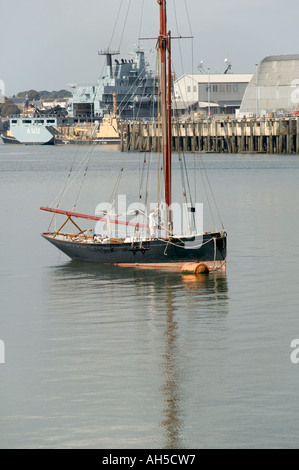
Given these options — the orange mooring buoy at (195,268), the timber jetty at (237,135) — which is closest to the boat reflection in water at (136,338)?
the orange mooring buoy at (195,268)

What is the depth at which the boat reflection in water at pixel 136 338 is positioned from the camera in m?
20.5

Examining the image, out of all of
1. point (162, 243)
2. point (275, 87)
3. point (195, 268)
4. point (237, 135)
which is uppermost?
point (275, 87)

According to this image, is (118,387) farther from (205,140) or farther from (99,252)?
(205,140)

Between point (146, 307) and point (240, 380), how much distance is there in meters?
8.92

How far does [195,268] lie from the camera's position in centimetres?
3716

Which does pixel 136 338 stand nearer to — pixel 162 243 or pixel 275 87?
pixel 162 243

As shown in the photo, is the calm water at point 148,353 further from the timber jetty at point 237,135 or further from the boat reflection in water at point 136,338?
the timber jetty at point 237,135

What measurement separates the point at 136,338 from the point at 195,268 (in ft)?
34.6

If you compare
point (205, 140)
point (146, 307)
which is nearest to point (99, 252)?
point (146, 307)

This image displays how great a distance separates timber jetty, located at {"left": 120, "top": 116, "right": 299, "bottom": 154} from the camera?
128500mm

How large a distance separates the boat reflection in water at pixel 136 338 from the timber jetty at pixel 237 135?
87.7 metres

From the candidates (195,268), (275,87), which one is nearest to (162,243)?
(195,268)

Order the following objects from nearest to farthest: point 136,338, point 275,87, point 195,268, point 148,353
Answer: point 148,353 < point 136,338 < point 195,268 < point 275,87

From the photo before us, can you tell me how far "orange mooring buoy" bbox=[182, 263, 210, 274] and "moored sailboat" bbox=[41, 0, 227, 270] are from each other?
0.11m
